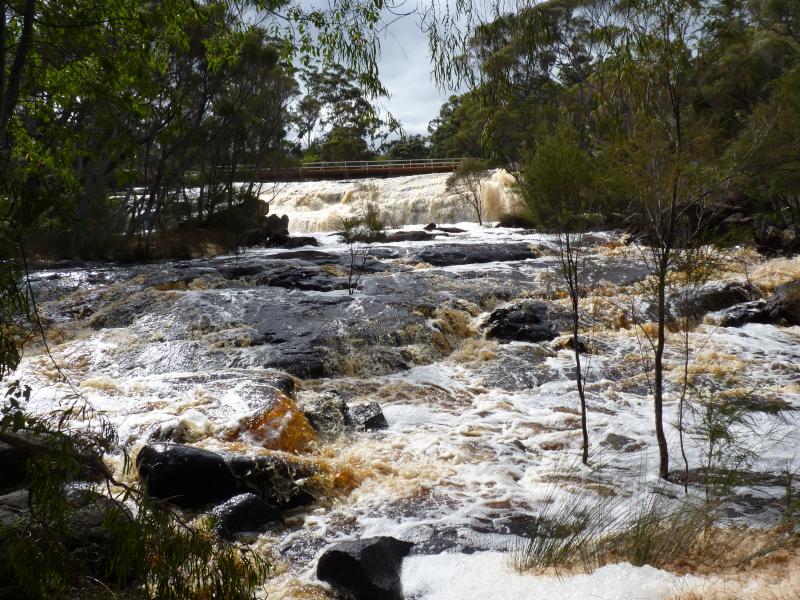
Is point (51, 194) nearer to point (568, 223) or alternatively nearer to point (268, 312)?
point (568, 223)

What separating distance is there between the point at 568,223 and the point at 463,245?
1309cm

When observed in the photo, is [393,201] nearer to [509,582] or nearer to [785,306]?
[785,306]

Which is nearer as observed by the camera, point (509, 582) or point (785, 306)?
point (509, 582)

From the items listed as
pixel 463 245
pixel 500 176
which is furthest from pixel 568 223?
pixel 500 176

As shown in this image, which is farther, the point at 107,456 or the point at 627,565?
the point at 107,456

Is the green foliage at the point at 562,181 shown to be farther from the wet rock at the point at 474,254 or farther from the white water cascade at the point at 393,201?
the white water cascade at the point at 393,201

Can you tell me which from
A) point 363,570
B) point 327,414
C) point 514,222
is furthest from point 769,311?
point 514,222

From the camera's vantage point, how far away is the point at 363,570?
3.66m

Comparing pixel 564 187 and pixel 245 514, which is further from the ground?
pixel 564 187

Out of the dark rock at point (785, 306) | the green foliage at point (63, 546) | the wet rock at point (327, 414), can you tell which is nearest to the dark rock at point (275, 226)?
the dark rock at point (785, 306)

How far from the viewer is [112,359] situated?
8625 mm

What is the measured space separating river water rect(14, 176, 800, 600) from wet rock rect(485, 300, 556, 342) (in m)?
0.32

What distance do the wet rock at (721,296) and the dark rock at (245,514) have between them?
8.08 meters

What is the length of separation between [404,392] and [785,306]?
6.81 m
